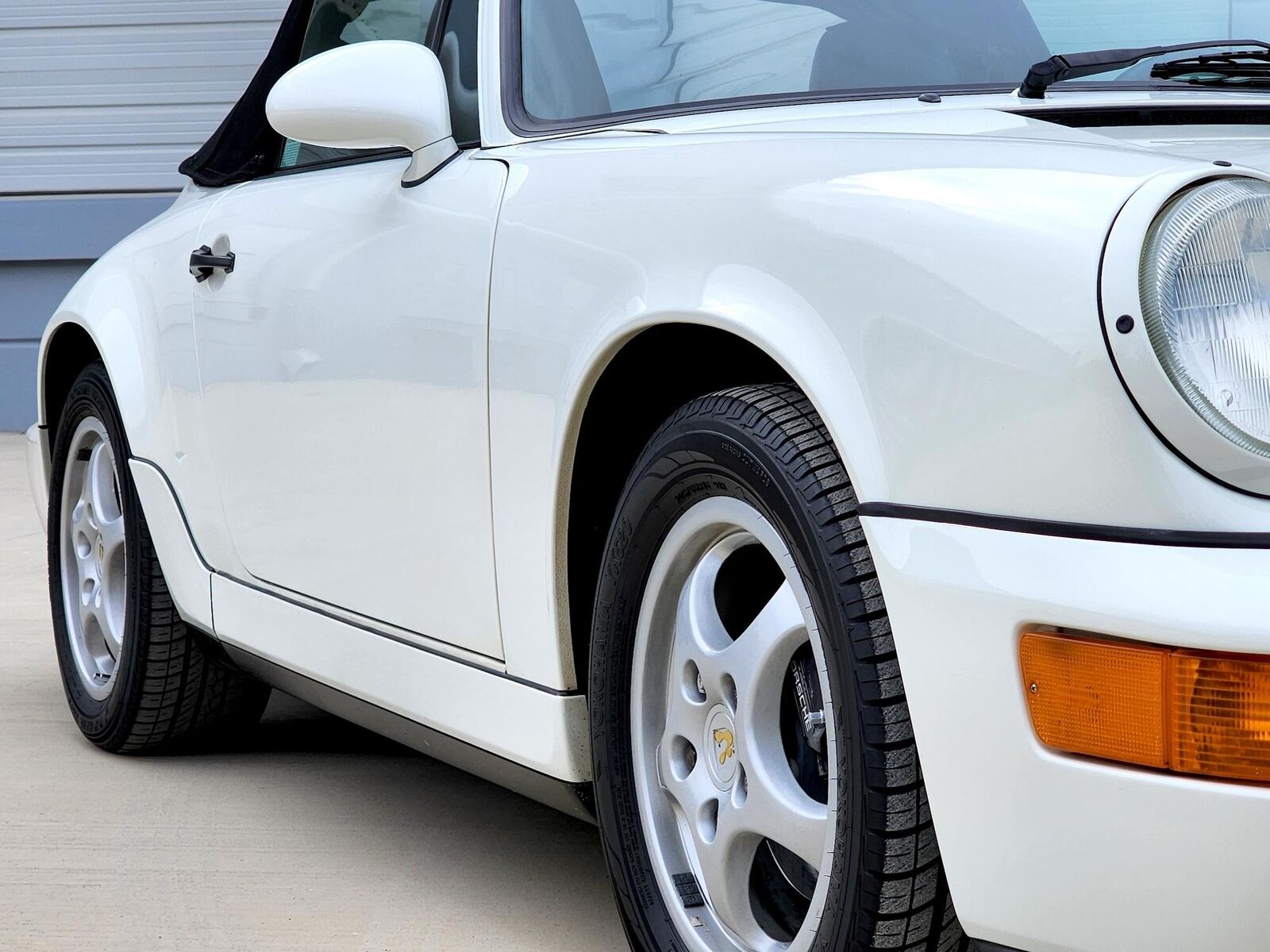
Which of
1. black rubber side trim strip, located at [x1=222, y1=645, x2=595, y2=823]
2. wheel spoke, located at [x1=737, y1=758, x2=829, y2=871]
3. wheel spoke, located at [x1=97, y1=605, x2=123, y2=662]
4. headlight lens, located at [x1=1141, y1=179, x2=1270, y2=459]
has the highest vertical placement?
headlight lens, located at [x1=1141, y1=179, x2=1270, y2=459]

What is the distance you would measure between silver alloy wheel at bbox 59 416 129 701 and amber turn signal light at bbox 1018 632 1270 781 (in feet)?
7.74

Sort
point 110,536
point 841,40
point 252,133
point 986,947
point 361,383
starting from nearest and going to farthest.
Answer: point 986,947, point 841,40, point 361,383, point 252,133, point 110,536

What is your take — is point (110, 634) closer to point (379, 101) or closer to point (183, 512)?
point (183, 512)

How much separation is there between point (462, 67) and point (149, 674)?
138 cm

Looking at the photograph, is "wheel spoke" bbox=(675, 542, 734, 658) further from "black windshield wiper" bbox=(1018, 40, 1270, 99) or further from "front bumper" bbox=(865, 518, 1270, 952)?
"black windshield wiper" bbox=(1018, 40, 1270, 99)

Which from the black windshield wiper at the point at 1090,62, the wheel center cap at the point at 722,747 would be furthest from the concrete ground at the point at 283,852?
the black windshield wiper at the point at 1090,62

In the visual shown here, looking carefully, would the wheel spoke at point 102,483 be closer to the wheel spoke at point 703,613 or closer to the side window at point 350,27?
the side window at point 350,27

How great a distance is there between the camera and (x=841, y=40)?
223 cm

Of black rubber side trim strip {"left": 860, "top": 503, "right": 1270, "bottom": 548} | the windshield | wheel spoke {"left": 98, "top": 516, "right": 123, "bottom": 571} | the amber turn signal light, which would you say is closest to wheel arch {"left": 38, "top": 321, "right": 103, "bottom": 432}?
wheel spoke {"left": 98, "top": 516, "right": 123, "bottom": 571}

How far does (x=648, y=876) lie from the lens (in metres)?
1.91

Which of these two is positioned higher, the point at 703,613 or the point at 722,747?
the point at 703,613

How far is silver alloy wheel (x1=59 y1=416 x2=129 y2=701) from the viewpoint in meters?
3.37

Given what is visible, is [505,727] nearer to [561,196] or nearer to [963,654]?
[561,196]

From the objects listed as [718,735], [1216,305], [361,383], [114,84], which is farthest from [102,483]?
[114,84]
